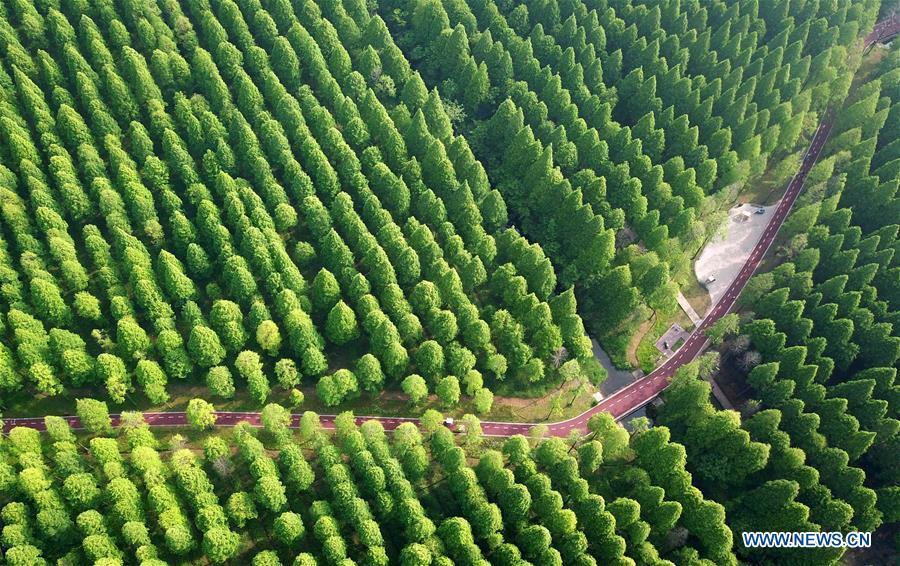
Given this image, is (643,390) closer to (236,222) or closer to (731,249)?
(731,249)

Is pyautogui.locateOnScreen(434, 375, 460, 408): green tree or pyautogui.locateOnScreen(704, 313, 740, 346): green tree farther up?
pyautogui.locateOnScreen(434, 375, 460, 408): green tree

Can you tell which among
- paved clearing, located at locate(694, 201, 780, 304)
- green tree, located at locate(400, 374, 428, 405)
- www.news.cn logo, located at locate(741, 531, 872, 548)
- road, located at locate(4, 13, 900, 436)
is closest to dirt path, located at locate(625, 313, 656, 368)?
road, located at locate(4, 13, 900, 436)

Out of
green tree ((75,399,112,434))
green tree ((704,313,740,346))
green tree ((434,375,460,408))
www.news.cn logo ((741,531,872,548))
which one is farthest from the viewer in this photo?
green tree ((704,313,740,346))

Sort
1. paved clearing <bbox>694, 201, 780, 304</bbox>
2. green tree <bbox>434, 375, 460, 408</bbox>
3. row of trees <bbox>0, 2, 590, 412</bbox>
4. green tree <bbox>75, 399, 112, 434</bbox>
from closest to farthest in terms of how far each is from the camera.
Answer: green tree <bbox>75, 399, 112, 434</bbox> → row of trees <bbox>0, 2, 590, 412</bbox> → green tree <bbox>434, 375, 460, 408</bbox> → paved clearing <bbox>694, 201, 780, 304</bbox>

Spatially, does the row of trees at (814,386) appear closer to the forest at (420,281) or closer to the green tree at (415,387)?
the forest at (420,281)

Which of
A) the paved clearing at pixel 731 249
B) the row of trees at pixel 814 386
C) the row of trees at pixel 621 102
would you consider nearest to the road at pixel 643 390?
the paved clearing at pixel 731 249

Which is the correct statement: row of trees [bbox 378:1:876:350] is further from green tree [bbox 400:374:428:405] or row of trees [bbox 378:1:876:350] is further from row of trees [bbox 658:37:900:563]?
green tree [bbox 400:374:428:405]
